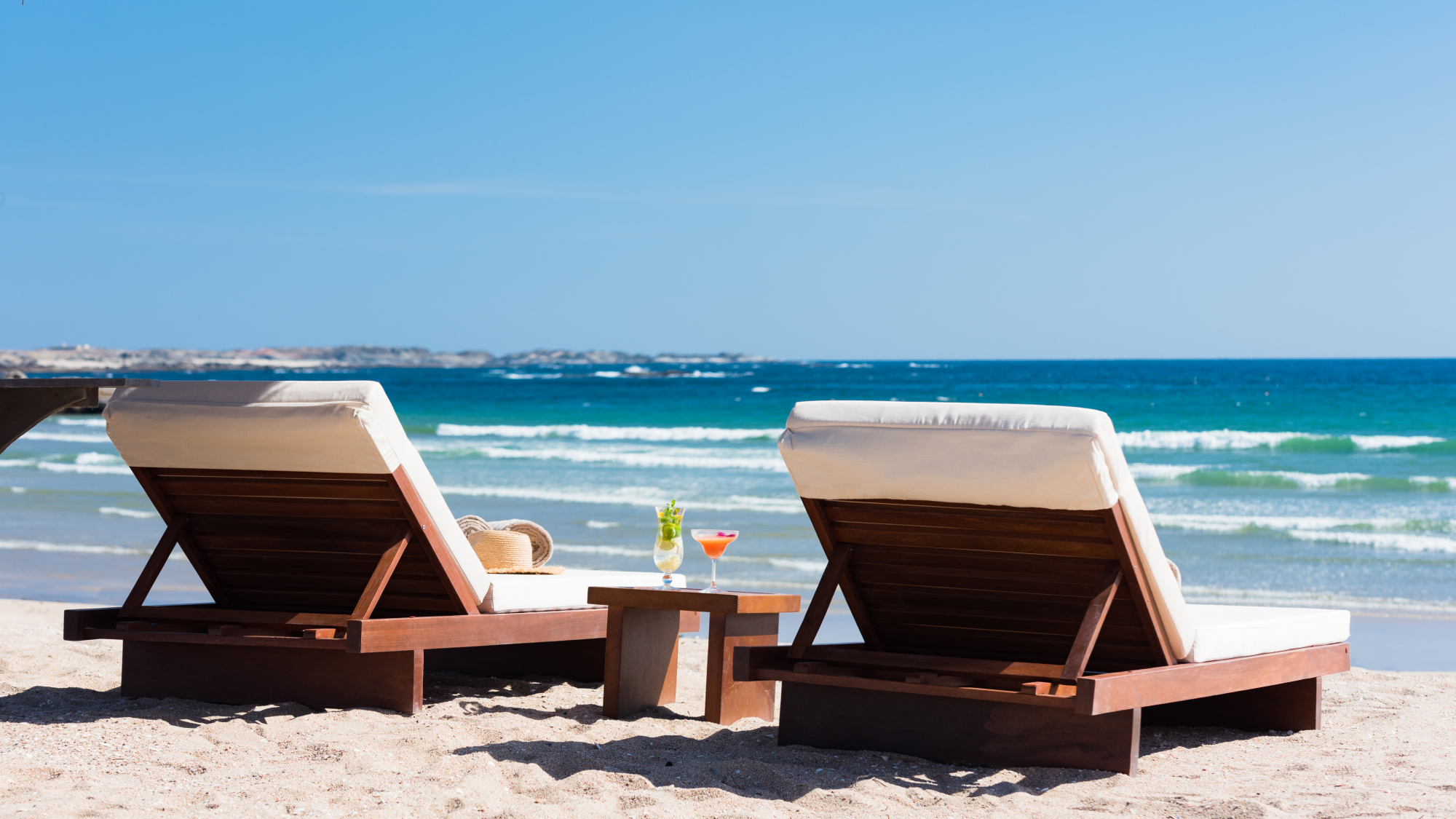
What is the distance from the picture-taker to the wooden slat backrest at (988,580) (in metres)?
3.38

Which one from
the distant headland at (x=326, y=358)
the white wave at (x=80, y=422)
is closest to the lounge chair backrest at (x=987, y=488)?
the white wave at (x=80, y=422)

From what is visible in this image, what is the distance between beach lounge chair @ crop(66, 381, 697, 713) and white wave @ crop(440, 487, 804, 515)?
8.64 metres

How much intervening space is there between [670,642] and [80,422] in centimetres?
2971

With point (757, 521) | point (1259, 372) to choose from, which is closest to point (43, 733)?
point (757, 521)

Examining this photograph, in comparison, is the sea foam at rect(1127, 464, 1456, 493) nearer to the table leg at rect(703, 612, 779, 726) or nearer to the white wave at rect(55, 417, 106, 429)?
the table leg at rect(703, 612, 779, 726)

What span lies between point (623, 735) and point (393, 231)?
4829 centimetres

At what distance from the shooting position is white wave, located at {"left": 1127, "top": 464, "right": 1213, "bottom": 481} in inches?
642

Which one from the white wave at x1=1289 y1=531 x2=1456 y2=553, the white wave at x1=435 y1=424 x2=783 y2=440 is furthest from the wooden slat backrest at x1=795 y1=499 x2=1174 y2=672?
the white wave at x1=435 y1=424 x2=783 y2=440

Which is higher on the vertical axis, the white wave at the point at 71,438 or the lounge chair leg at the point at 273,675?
the lounge chair leg at the point at 273,675

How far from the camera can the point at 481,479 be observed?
1675 centimetres

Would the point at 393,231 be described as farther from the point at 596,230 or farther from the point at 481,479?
the point at 481,479

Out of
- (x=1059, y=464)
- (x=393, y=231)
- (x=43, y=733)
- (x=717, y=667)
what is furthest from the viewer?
(x=393, y=231)

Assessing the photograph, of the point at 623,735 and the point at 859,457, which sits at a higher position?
the point at 859,457

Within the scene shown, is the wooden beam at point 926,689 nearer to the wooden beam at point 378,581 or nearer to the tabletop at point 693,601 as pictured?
the tabletop at point 693,601
